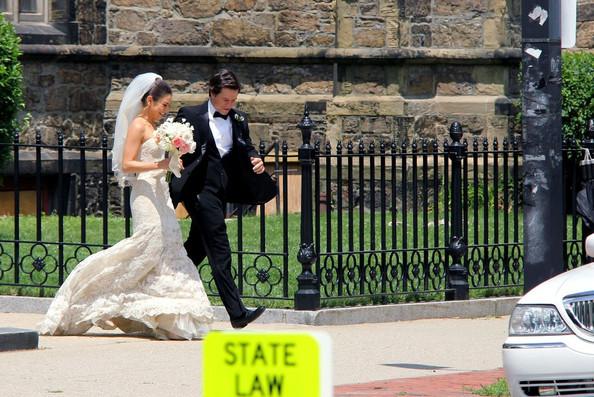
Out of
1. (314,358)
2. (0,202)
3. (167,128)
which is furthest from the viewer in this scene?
(0,202)

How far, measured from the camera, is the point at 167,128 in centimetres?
1061

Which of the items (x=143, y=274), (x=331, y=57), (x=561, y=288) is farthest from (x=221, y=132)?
(x=331, y=57)

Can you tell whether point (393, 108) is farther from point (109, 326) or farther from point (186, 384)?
point (186, 384)

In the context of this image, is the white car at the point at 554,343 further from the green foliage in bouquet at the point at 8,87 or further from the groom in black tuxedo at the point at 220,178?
the green foliage in bouquet at the point at 8,87

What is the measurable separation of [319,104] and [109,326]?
9440 millimetres

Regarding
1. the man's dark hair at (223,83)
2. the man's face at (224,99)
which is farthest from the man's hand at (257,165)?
the man's dark hair at (223,83)

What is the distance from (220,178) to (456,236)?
118 inches

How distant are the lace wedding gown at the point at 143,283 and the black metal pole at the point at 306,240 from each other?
3.87 ft

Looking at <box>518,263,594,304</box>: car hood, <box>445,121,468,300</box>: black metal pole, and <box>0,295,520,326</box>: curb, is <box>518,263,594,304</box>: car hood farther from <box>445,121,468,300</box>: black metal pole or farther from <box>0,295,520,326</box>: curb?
<box>445,121,468,300</box>: black metal pole

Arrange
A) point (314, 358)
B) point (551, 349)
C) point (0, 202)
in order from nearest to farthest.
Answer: point (314, 358)
point (551, 349)
point (0, 202)

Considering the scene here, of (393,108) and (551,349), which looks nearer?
(551,349)

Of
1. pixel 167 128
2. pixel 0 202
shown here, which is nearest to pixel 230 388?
pixel 167 128

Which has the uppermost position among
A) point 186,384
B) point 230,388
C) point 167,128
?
point 167,128

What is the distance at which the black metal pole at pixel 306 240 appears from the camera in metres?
11.9
